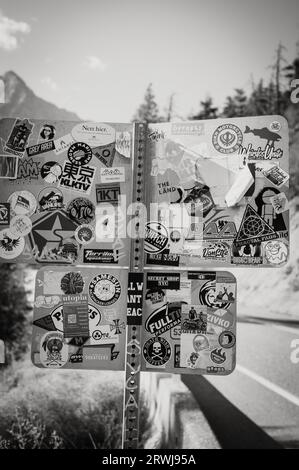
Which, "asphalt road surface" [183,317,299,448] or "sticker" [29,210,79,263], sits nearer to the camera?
"sticker" [29,210,79,263]

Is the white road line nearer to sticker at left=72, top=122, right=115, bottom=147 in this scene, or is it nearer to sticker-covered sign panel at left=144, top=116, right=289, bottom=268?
sticker-covered sign panel at left=144, top=116, right=289, bottom=268

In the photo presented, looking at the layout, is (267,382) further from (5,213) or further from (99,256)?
(5,213)

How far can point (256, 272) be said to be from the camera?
37.1 ft

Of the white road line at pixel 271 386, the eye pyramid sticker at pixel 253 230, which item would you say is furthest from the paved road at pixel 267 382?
the eye pyramid sticker at pixel 253 230

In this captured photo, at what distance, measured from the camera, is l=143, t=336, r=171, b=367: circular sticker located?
5.33 ft

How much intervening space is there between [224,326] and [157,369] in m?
0.39

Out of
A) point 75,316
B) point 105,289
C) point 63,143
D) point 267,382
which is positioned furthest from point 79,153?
point 267,382

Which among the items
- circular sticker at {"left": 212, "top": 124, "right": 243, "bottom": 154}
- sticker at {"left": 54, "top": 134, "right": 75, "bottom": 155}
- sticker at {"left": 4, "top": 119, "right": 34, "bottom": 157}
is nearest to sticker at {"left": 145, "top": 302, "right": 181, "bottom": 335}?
circular sticker at {"left": 212, "top": 124, "right": 243, "bottom": 154}

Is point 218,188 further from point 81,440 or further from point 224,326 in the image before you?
point 81,440

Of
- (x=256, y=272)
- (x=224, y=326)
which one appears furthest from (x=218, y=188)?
(x=256, y=272)

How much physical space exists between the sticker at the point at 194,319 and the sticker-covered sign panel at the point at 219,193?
21 centimetres

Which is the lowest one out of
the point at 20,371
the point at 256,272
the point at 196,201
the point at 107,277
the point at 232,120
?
the point at 20,371

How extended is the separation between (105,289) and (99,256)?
0.17 m

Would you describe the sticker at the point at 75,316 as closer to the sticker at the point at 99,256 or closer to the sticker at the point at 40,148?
the sticker at the point at 99,256
